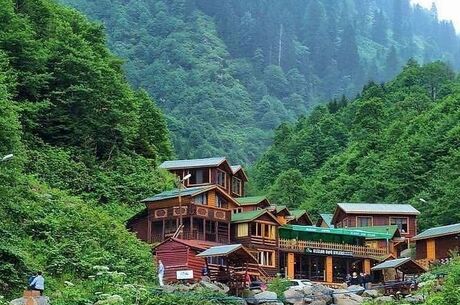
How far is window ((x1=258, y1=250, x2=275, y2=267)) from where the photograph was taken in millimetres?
64312

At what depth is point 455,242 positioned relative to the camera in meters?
63.6

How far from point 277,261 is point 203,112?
399ft

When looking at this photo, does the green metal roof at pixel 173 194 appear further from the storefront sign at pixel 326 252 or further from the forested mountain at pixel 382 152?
the forested mountain at pixel 382 152

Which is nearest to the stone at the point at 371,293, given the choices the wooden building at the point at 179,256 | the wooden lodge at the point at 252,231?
the wooden lodge at the point at 252,231

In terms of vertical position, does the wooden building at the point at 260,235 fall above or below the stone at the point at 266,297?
above

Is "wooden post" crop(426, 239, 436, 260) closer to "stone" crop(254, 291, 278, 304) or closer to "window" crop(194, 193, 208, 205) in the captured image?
"window" crop(194, 193, 208, 205)

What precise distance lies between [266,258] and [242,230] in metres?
2.80

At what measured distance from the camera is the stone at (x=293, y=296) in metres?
46.6

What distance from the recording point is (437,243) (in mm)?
64875

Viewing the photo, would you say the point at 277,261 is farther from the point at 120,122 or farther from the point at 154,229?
the point at 120,122

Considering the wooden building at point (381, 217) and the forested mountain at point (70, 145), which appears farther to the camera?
the wooden building at point (381, 217)

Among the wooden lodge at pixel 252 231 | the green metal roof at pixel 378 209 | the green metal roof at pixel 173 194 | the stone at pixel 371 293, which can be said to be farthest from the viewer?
the green metal roof at pixel 378 209

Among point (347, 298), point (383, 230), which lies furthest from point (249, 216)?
point (347, 298)

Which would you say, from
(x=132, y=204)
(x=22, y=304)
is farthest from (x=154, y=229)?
(x=22, y=304)
